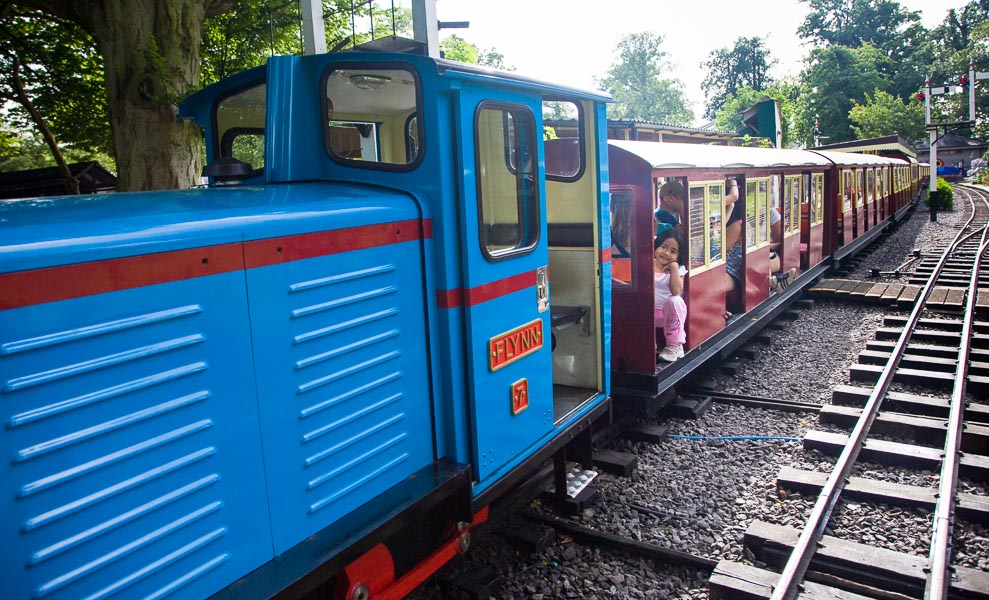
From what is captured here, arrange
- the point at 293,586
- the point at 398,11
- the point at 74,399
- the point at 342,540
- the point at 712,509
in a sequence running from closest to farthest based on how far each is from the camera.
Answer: the point at 74,399 < the point at 293,586 < the point at 342,540 < the point at 712,509 < the point at 398,11

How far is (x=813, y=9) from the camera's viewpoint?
3110 inches

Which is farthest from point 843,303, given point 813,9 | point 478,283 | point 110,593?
point 813,9

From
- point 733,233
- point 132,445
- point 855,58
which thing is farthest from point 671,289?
point 855,58

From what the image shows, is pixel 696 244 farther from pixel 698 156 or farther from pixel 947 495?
pixel 947 495

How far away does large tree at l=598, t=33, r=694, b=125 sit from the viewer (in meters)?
84.2

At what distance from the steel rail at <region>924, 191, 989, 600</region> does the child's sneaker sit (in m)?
2.23

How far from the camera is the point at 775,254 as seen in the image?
10023 mm

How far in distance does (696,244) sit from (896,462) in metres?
2.59

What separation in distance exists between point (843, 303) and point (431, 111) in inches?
408

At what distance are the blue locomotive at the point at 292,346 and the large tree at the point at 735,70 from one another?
9005 centimetres

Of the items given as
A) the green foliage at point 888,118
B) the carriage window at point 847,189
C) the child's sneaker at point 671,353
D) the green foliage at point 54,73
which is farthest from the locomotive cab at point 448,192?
the green foliage at point 888,118

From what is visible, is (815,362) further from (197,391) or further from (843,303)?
(197,391)

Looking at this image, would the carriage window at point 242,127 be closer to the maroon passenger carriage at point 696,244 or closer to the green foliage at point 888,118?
the maroon passenger carriage at point 696,244

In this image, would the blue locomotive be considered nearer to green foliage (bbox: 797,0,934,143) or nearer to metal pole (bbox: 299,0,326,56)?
metal pole (bbox: 299,0,326,56)
